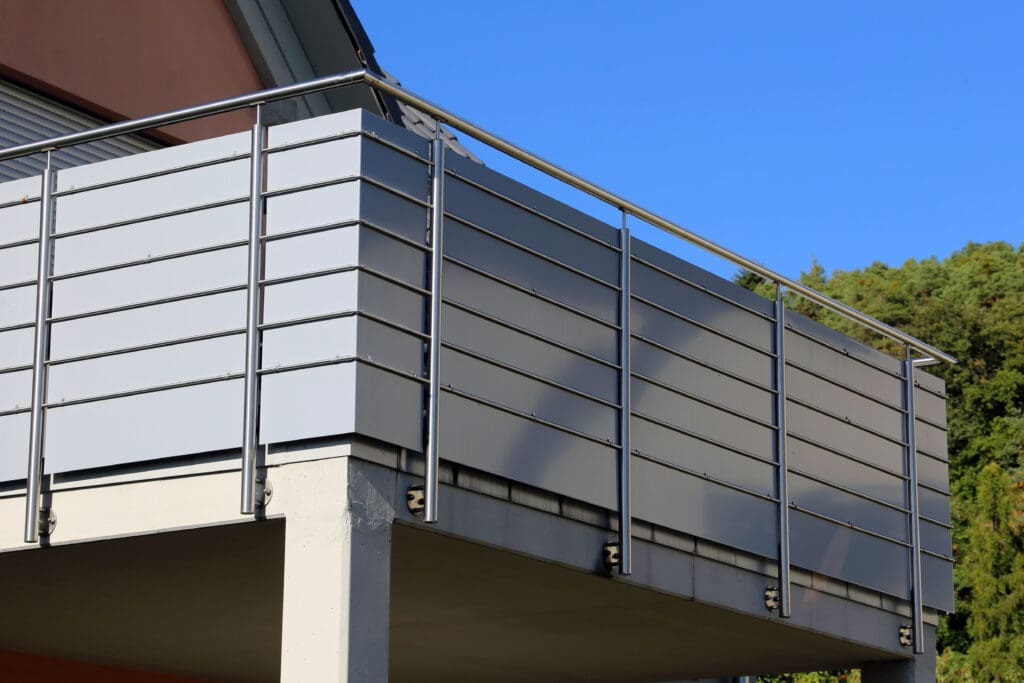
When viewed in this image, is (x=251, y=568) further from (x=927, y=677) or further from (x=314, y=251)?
(x=927, y=677)

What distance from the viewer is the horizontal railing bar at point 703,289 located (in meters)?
9.18

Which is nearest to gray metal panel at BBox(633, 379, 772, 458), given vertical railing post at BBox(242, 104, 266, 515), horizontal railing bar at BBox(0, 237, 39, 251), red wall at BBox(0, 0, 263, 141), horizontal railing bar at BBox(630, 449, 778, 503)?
horizontal railing bar at BBox(630, 449, 778, 503)

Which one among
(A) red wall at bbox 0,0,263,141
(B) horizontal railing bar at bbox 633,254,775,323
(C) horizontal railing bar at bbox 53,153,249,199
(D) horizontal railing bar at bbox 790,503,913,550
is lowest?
(D) horizontal railing bar at bbox 790,503,913,550

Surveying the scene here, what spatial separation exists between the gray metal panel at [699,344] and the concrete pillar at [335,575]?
8.28 ft

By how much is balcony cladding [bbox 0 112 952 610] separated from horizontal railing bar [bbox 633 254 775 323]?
0.03 meters

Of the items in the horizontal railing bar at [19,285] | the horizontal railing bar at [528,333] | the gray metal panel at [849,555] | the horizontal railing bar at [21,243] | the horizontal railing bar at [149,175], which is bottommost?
the gray metal panel at [849,555]

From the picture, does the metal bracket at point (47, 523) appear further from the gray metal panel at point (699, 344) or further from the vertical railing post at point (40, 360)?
the gray metal panel at point (699, 344)

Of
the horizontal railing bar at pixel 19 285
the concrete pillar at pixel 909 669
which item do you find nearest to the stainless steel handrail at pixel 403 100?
the horizontal railing bar at pixel 19 285

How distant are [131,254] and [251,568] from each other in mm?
1656

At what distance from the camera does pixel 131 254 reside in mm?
7648

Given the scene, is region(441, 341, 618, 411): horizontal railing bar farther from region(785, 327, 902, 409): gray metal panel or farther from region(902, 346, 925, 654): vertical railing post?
region(902, 346, 925, 654): vertical railing post

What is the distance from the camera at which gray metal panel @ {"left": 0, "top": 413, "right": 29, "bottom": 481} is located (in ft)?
25.0

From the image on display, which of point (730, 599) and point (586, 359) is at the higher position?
point (586, 359)

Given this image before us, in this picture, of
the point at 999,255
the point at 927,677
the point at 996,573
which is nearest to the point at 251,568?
the point at 927,677
